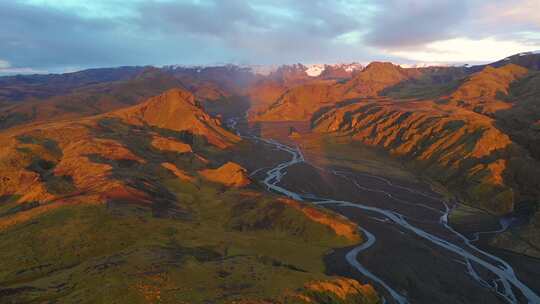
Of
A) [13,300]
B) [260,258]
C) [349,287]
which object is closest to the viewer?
[13,300]

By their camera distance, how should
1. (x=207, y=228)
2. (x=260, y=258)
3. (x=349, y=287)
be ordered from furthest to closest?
1. (x=207, y=228)
2. (x=260, y=258)
3. (x=349, y=287)

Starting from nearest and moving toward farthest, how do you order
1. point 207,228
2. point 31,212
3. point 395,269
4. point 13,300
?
point 13,300
point 395,269
point 31,212
point 207,228

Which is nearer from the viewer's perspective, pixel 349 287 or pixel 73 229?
pixel 349 287

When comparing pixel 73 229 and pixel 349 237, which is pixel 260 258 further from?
pixel 73 229

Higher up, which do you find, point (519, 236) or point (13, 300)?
point (13, 300)

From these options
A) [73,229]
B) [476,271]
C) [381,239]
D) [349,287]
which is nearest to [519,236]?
[476,271]

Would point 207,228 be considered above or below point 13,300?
below

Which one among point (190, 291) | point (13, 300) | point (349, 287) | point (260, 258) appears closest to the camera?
point (13, 300)

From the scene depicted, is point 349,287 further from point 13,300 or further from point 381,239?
point 13,300

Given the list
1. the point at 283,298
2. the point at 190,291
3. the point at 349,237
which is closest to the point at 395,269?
the point at 349,237
